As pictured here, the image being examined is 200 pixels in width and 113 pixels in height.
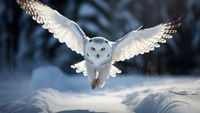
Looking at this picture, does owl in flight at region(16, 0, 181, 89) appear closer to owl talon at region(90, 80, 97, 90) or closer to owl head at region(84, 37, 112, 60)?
owl talon at region(90, 80, 97, 90)

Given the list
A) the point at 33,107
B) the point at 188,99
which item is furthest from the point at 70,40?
the point at 188,99

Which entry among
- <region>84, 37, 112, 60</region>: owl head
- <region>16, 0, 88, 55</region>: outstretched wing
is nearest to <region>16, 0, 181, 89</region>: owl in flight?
<region>16, 0, 88, 55</region>: outstretched wing

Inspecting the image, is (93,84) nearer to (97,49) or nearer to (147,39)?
(97,49)

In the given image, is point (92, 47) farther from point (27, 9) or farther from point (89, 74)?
point (27, 9)

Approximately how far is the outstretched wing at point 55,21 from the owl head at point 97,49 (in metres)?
0.47

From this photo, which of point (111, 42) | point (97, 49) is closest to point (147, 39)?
point (111, 42)

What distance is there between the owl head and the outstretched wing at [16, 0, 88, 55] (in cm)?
47

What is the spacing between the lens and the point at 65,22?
3.77 metres

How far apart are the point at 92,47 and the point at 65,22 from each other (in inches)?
28.9

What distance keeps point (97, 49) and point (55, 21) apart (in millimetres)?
925

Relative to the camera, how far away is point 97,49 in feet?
10.5

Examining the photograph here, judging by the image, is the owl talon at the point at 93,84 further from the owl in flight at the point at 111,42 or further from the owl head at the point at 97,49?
the owl head at the point at 97,49

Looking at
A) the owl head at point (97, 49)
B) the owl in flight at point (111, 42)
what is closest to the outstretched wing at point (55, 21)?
the owl in flight at point (111, 42)

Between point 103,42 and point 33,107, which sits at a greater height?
point 103,42
